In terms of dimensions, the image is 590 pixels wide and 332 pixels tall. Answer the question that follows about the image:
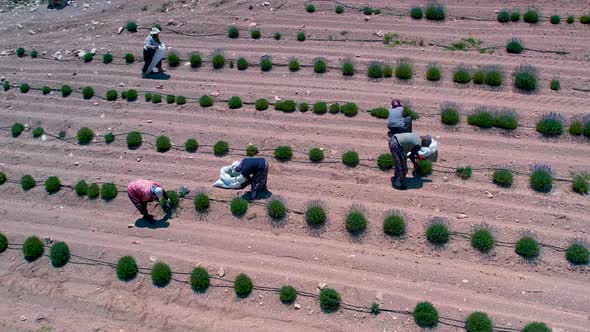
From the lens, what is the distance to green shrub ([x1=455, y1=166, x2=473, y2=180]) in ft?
39.4

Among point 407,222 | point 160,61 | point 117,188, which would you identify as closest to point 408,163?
point 407,222

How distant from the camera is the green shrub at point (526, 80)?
14172mm

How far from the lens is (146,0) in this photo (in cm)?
2142

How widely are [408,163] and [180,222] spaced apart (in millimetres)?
5230

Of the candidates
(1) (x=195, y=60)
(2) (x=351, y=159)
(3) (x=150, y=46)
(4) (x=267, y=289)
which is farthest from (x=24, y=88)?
(4) (x=267, y=289)

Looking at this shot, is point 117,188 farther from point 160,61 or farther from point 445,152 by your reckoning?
point 445,152

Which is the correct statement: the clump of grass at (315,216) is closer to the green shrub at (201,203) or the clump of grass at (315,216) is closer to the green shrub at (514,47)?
the green shrub at (201,203)

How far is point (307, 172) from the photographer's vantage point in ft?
41.8

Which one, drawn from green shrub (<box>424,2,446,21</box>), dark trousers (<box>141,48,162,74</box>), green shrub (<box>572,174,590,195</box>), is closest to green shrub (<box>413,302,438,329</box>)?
green shrub (<box>572,174,590,195</box>)

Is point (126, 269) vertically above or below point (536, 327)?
above

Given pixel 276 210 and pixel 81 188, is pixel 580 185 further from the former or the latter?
pixel 81 188

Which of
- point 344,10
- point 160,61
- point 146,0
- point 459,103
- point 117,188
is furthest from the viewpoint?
point 146,0

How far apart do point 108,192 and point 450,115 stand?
8247 millimetres

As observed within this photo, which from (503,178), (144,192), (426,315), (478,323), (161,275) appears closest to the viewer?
(478,323)
